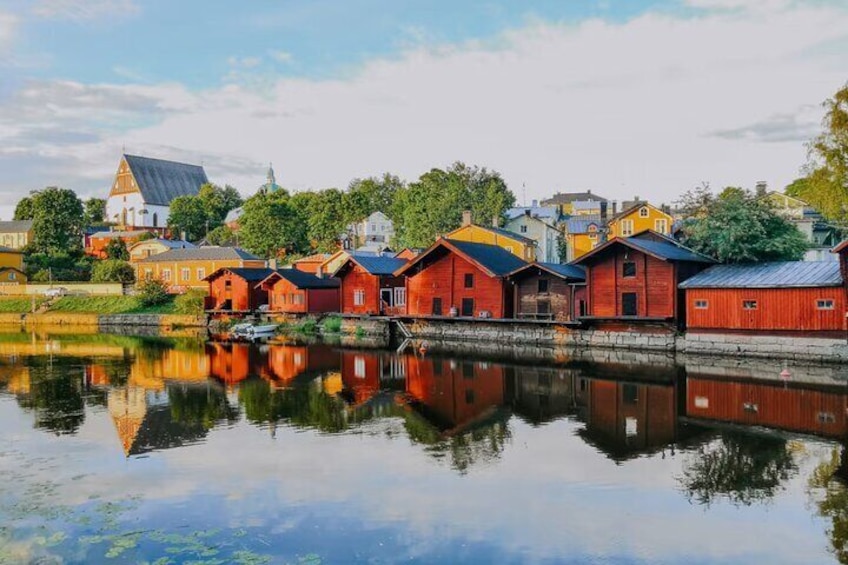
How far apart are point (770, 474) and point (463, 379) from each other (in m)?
14.7

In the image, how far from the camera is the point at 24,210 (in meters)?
94.6

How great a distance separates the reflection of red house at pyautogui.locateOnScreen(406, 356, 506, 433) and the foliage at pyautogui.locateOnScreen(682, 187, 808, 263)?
48.8 ft

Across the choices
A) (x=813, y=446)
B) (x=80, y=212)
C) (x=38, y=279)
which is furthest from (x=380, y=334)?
(x=80, y=212)

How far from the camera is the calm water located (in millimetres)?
11367

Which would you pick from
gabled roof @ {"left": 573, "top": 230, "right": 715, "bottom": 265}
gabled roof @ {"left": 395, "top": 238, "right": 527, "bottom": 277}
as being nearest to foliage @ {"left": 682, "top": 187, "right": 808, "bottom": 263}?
gabled roof @ {"left": 573, "top": 230, "right": 715, "bottom": 265}

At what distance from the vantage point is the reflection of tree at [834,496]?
11352mm

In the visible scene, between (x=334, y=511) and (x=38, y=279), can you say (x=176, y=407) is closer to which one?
(x=334, y=511)

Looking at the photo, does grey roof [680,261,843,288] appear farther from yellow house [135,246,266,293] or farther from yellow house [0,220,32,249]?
yellow house [0,220,32,249]

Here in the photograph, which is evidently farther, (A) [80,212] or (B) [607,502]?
(A) [80,212]

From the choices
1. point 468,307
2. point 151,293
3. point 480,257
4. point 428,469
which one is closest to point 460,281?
point 468,307

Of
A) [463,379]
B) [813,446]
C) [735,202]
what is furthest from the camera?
[735,202]

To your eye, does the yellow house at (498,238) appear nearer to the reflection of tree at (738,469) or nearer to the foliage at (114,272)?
the foliage at (114,272)

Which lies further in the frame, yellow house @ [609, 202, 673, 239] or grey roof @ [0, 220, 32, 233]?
grey roof @ [0, 220, 32, 233]

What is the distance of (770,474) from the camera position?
14922 mm
